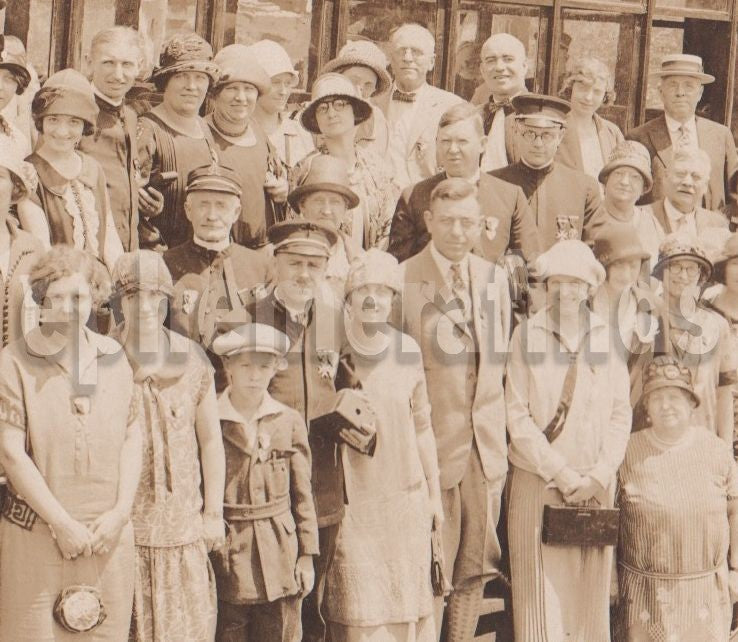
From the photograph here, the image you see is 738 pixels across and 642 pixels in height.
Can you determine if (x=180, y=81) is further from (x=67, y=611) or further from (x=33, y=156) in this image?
(x=67, y=611)

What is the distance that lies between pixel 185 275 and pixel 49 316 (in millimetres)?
872

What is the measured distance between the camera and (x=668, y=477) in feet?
23.3

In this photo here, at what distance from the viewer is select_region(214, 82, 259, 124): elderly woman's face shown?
7469mm

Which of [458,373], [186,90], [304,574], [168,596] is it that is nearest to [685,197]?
[458,373]

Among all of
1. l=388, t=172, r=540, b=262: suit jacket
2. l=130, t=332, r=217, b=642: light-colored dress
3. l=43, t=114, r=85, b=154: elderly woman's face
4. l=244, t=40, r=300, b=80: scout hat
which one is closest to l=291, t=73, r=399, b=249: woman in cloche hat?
l=388, t=172, r=540, b=262: suit jacket

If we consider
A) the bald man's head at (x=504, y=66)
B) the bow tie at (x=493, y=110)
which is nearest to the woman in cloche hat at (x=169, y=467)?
the bow tie at (x=493, y=110)

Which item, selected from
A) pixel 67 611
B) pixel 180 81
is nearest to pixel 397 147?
pixel 180 81

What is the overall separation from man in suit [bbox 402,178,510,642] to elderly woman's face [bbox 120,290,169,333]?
1.17m

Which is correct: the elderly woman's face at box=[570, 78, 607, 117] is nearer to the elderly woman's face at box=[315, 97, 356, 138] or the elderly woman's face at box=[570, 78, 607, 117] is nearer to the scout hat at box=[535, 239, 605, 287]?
the elderly woman's face at box=[315, 97, 356, 138]

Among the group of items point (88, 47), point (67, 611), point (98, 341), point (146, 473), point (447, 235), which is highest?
point (88, 47)

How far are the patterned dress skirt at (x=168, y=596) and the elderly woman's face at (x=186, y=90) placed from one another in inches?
86.5

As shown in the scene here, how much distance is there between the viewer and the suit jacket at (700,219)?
26.8 ft

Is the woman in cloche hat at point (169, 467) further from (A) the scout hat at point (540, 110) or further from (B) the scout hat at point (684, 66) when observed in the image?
(B) the scout hat at point (684, 66)

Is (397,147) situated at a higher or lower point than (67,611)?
higher
